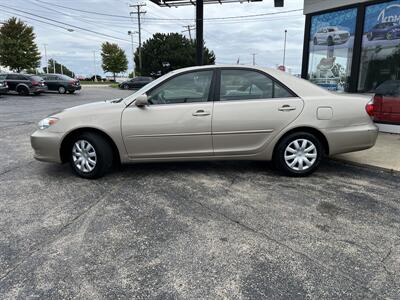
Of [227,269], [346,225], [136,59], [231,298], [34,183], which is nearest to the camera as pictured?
[231,298]

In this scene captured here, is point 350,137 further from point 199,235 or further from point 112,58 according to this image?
point 112,58

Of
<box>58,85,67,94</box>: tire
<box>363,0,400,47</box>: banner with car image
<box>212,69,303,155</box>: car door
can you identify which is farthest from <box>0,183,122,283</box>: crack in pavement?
<box>58,85,67,94</box>: tire

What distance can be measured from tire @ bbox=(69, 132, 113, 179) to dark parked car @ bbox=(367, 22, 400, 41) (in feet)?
23.3

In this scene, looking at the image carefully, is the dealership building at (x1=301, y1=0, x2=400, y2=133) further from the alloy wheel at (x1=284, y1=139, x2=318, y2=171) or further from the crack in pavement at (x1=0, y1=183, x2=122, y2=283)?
the crack in pavement at (x1=0, y1=183, x2=122, y2=283)

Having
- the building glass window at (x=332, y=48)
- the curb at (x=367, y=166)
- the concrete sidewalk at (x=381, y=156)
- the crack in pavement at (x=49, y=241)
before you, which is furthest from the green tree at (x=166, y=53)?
the crack in pavement at (x=49, y=241)

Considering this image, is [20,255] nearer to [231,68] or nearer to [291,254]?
[291,254]

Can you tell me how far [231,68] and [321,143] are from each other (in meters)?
1.70

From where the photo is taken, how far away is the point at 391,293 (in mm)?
2377

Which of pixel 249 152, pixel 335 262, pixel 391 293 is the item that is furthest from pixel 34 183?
pixel 391 293

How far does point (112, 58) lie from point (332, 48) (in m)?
63.5

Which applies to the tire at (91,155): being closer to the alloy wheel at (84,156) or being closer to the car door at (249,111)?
the alloy wheel at (84,156)

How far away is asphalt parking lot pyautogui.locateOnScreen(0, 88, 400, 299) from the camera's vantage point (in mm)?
2465

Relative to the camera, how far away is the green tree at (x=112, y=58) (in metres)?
67.2

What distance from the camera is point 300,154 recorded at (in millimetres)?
4820
